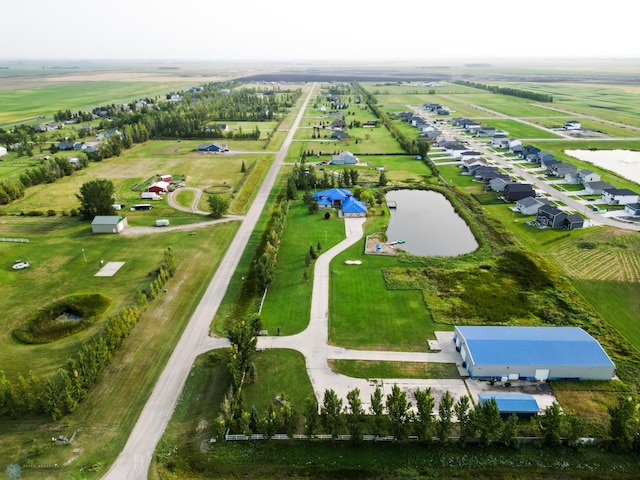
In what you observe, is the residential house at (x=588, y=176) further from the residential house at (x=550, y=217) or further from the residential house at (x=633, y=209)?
the residential house at (x=550, y=217)

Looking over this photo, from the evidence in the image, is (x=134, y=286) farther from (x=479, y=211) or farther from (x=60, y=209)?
(x=479, y=211)

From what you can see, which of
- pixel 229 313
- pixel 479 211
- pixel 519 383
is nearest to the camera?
pixel 519 383

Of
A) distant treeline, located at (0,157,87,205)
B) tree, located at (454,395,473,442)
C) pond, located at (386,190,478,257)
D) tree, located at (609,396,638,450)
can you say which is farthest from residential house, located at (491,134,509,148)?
distant treeline, located at (0,157,87,205)

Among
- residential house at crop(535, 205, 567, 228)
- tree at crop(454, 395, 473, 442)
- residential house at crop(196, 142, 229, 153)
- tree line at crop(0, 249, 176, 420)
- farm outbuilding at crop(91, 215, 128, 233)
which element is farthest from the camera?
residential house at crop(196, 142, 229, 153)

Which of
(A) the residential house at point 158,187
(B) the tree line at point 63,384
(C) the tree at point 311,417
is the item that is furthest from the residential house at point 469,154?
(B) the tree line at point 63,384

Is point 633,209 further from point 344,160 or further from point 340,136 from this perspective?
point 340,136

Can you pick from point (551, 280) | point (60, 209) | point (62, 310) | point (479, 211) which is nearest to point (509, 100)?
point (479, 211)

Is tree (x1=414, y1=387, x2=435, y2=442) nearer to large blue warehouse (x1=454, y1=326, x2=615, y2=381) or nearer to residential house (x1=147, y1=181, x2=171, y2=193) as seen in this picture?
large blue warehouse (x1=454, y1=326, x2=615, y2=381)
